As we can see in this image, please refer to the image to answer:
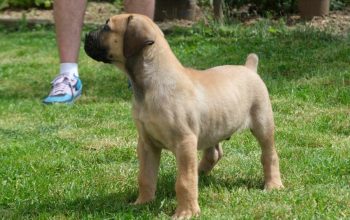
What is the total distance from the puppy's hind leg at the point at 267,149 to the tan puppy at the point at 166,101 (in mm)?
180

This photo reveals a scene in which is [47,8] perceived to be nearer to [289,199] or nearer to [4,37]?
[4,37]

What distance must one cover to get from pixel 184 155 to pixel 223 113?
412 millimetres

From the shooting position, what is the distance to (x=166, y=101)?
152 inches

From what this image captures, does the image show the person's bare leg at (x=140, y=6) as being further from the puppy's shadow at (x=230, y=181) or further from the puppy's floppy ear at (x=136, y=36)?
the puppy's floppy ear at (x=136, y=36)

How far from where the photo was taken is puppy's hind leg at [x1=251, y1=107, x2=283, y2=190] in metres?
4.39

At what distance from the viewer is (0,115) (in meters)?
6.87

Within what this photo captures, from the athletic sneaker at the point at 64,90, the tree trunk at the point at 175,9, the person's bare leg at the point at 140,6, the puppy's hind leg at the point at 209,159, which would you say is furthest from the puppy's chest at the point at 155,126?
the tree trunk at the point at 175,9

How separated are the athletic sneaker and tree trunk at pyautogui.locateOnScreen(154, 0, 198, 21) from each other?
467cm

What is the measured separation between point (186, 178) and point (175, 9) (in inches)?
322

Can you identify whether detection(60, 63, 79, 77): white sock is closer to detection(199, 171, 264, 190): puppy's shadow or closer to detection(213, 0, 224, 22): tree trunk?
detection(199, 171, 264, 190): puppy's shadow

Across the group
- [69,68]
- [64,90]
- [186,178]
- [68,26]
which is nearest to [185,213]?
[186,178]

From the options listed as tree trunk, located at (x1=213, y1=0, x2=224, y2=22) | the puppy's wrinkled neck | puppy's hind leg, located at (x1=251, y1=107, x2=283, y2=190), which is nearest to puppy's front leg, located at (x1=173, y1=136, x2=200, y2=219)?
the puppy's wrinkled neck

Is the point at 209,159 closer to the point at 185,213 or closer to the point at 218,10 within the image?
the point at 185,213

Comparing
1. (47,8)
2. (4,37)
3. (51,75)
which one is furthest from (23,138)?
(47,8)
